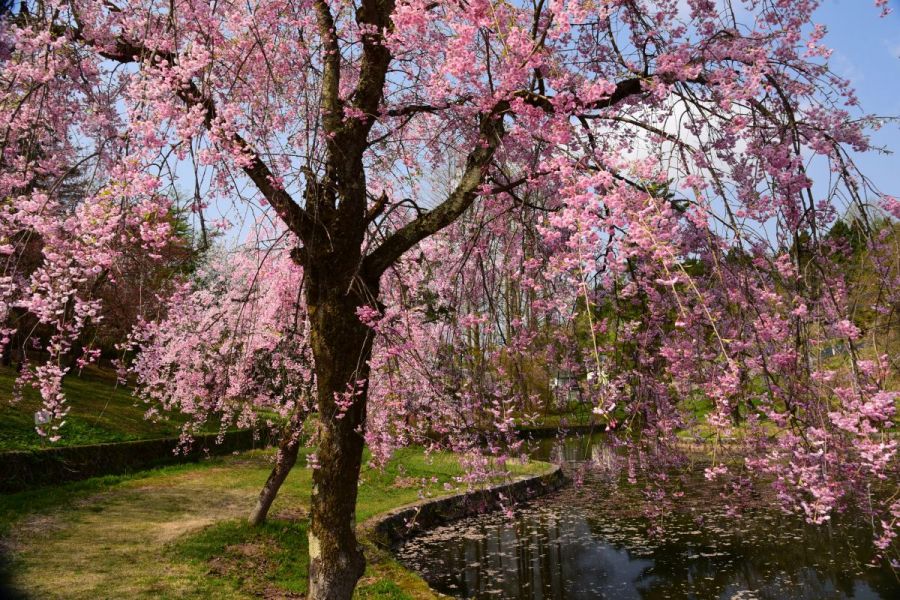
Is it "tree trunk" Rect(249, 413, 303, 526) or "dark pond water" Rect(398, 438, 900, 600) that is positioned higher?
"tree trunk" Rect(249, 413, 303, 526)

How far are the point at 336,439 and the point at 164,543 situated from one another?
14.6ft

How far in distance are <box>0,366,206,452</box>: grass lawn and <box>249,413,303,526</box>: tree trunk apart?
10.00ft

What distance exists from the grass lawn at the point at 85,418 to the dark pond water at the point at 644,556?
6.32 metres

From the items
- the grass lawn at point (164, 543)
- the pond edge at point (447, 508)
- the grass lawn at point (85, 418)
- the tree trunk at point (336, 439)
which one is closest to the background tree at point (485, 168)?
the tree trunk at point (336, 439)

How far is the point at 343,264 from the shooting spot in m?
5.07

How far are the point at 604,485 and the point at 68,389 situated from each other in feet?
46.0

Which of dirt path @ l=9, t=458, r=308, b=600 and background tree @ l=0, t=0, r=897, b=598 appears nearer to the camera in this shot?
background tree @ l=0, t=0, r=897, b=598

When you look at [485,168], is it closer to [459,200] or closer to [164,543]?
[459,200]

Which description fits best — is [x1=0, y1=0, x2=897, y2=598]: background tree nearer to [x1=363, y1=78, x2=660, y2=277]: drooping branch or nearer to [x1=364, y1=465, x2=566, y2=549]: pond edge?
[x1=363, y1=78, x2=660, y2=277]: drooping branch

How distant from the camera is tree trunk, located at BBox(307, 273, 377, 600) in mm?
4820

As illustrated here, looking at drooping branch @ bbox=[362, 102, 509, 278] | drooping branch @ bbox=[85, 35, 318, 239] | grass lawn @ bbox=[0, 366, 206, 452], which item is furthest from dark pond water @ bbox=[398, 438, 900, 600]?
grass lawn @ bbox=[0, 366, 206, 452]

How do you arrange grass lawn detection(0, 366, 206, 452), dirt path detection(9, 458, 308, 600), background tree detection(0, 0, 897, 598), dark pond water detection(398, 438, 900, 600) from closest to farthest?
background tree detection(0, 0, 897, 598) < dirt path detection(9, 458, 308, 600) < dark pond water detection(398, 438, 900, 600) < grass lawn detection(0, 366, 206, 452)

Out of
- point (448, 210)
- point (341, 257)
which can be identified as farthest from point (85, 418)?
point (448, 210)

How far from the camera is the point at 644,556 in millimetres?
9781
